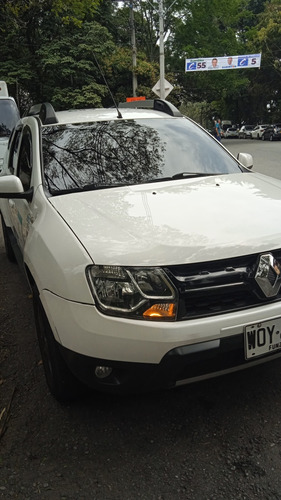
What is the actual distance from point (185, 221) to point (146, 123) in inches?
63.0

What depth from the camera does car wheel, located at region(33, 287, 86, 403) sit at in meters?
2.32

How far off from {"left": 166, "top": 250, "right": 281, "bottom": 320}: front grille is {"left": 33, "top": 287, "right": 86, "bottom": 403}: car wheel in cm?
73

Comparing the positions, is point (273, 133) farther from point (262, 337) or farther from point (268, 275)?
point (262, 337)

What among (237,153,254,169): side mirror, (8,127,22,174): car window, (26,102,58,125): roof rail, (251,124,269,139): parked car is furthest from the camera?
(251,124,269,139): parked car

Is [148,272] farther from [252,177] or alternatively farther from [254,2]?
[254,2]

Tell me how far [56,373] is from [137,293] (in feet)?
2.47

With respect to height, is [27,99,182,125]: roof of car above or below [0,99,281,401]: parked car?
above

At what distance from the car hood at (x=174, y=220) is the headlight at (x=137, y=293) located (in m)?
0.05

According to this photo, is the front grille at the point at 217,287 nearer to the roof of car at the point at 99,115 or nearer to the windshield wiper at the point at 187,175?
the windshield wiper at the point at 187,175

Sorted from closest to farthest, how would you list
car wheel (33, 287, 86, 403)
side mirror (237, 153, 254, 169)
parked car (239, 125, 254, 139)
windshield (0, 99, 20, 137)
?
1. car wheel (33, 287, 86, 403)
2. side mirror (237, 153, 254, 169)
3. windshield (0, 99, 20, 137)
4. parked car (239, 125, 254, 139)

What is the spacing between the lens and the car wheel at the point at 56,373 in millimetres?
2318

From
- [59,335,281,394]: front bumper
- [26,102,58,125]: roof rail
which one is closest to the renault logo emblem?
[59,335,281,394]: front bumper

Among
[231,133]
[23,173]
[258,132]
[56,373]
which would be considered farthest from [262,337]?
[231,133]

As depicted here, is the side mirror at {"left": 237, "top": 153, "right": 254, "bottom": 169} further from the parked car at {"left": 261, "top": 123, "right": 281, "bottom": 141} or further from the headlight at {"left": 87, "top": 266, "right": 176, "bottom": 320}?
the parked car at {"left": 261, "top": 123, "right": 281, "bottom": 141}
